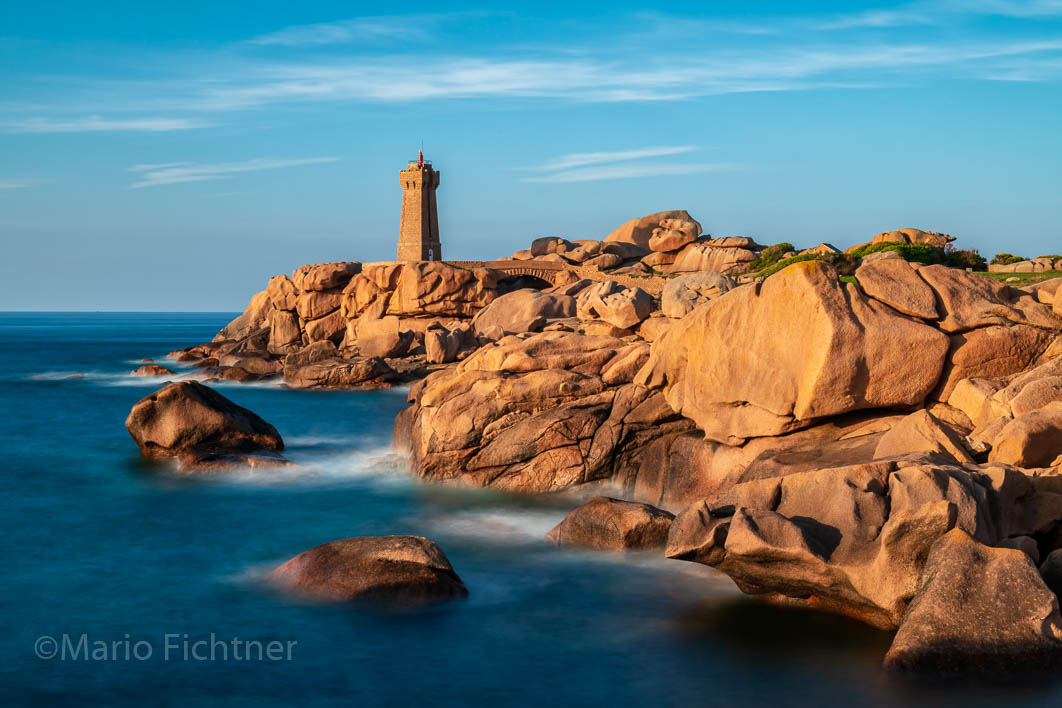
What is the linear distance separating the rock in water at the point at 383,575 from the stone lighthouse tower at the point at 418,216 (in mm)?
65770

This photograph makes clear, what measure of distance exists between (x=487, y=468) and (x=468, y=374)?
9.92ft

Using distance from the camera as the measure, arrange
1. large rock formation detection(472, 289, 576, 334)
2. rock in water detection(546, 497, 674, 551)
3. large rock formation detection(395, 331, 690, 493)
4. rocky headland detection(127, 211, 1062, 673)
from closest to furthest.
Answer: rocky headland detection(127, 211, 1062, 673) → rock in water detection(546, 497, 674, 551) → large rock formation detection(395, 331, 690, 493) → large rock formation detection(472, 289, 576, 334)

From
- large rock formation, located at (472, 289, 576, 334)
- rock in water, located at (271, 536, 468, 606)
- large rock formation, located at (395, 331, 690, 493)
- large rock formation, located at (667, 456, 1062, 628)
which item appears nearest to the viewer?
large rock formation, located at (667, 456, 1062, 628)

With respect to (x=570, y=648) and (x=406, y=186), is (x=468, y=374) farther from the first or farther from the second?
(x=406, y=186)

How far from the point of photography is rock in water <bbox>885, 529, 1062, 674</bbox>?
36.3 feet

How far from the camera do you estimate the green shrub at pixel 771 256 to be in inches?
2455

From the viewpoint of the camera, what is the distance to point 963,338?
18094 millimetres

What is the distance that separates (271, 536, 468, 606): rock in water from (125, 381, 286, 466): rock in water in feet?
37.8

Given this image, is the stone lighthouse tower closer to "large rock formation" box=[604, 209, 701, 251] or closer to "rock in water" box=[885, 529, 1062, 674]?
"large rock formation" box=[604, 209, 701, 251]

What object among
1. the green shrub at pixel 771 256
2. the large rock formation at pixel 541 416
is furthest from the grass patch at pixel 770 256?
the large rock formation at pixel 541 416

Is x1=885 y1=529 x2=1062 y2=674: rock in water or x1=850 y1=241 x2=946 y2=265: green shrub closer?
x1=885 y1=529 x2=1062 y2=674: rock in water

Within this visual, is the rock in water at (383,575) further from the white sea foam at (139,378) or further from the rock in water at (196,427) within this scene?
the white sea foam at (139,378)

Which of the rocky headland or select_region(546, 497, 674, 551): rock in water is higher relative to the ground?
the rocky headland

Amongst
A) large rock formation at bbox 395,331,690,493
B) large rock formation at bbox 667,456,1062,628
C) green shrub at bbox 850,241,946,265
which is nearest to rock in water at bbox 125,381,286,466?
large rock formation at bbox 395,331,690,493
